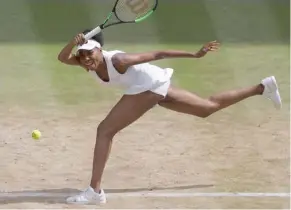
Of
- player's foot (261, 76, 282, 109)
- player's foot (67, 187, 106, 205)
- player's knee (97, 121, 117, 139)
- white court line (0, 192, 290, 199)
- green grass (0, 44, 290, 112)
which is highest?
player's knee (97, 121, 117, 139)

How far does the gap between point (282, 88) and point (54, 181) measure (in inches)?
171

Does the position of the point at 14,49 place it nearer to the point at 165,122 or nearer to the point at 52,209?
the point at 165,122

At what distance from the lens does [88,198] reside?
799cm

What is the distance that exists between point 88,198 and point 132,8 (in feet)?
6.06

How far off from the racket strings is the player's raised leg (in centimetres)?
78

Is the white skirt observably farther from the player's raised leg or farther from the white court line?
the white court line

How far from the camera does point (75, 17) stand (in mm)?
14375

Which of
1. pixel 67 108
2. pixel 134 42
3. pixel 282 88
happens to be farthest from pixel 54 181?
pixel 134 42

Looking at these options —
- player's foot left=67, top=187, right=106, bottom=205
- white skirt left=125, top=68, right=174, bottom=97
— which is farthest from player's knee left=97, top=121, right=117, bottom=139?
player's foot left=67, top=187, right=106, bottom=205

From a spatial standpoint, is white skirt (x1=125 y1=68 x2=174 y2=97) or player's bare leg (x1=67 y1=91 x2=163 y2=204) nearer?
player's bare leg (x1=67 y1=91 x2=163 y2=204)

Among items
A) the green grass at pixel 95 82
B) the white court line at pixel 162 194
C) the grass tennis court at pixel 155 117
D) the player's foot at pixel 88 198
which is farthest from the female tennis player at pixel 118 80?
the green grass at pixel 95 82

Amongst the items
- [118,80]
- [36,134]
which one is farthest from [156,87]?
[36,134]

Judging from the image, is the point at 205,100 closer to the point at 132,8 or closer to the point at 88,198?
the point at 132,8

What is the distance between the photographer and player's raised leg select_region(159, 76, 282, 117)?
8.45 m
